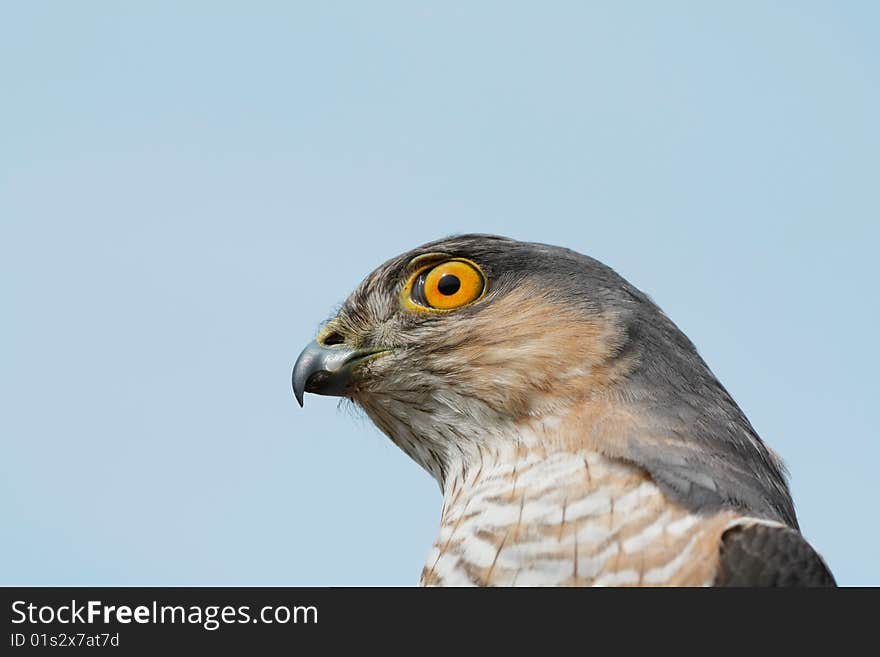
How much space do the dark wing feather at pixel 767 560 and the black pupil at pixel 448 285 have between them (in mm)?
2042

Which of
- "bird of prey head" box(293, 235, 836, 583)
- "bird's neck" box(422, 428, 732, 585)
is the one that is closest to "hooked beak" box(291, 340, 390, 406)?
"bird of prey head" box(293, 235, 836, 583)

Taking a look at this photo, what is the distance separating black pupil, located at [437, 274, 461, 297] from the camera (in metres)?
5.62

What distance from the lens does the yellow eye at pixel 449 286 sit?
560cm

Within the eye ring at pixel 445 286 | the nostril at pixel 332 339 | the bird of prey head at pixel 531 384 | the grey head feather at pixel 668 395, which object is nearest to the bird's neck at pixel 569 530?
the bird of prey head at pixel 531 384

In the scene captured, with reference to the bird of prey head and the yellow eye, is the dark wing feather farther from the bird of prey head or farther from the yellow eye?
the yellow eye

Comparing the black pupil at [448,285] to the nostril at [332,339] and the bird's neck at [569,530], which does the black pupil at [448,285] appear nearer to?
the nostril at [332,339]

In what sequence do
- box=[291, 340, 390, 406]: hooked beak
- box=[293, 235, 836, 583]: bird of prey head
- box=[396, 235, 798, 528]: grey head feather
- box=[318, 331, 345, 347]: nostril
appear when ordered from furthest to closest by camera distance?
box=[318, 331, 345, 347]: nostril < box=[291, 340, 390, 406]: hooked beak < box=[293, 235, 836, 583]: bird of prey head < box=[396, 235, 798, 528]: grey head feather

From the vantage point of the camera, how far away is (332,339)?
5.71 metres

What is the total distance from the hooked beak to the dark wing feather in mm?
2136

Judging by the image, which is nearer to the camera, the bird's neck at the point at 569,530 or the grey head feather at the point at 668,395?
the bird's neck at the point at 569,530

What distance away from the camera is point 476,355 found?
536cm

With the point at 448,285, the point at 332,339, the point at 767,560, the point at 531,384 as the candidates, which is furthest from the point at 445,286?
the point at 767,560
